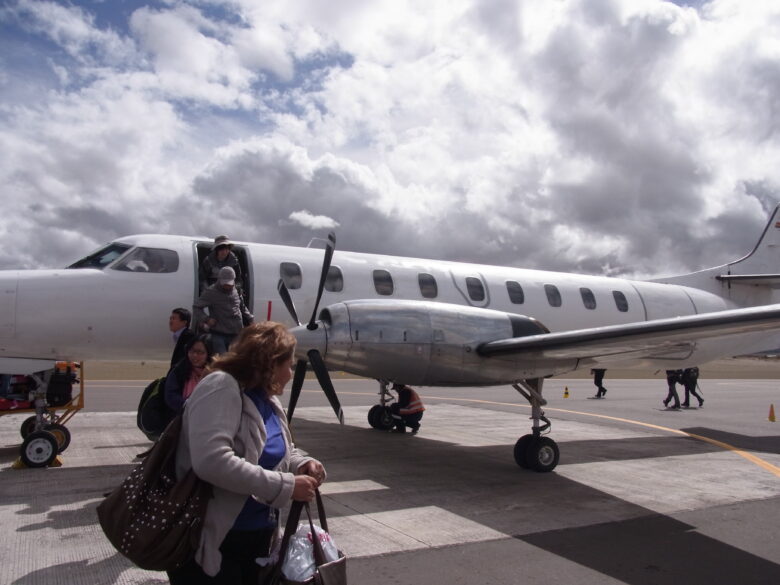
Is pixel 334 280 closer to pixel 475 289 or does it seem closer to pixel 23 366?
pixel 475 289

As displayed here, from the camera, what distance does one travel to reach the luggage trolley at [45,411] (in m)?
8.34

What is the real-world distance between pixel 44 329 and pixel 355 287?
4881 mm

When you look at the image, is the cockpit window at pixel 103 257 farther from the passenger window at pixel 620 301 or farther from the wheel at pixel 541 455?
the passenger window at pixel 620 301

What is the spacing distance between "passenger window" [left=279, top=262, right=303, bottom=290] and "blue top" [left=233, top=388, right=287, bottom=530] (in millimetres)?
7811

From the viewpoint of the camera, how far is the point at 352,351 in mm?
8094

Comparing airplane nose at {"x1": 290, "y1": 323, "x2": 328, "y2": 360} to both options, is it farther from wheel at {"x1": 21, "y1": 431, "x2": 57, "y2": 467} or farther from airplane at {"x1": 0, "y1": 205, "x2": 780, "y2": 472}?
wheel at {"x1": 21, "y1": 431, "x2": 57, "y2": 467}

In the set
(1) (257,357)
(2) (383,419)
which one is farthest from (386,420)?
(1) (257,357)

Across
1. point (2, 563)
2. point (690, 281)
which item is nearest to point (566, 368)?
point (2, 563)

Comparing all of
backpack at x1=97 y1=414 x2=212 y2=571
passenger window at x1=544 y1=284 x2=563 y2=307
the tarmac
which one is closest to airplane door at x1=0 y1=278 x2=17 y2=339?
the tarmac

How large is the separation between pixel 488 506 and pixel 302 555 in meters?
4.68

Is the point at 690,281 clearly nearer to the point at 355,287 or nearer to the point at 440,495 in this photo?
the point at 355,287

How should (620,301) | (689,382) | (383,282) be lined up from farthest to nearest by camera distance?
(689,382) < (620,301) < (383,282)

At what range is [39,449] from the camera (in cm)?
836

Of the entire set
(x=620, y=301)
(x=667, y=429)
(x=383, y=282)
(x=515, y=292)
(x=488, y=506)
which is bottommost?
(x=667, y=429)
